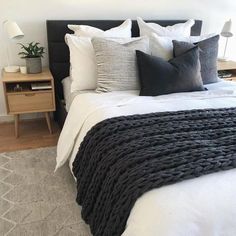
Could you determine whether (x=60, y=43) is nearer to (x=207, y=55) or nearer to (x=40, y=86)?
(x=40, y=86)

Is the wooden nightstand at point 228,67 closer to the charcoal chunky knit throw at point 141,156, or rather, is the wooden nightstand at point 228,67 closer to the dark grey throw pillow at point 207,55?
the dark grey throw pillow at point 207,55

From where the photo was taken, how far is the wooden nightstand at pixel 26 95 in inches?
99.3

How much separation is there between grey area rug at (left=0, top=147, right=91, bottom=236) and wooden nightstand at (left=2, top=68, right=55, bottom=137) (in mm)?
423

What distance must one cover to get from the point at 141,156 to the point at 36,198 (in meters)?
1.02

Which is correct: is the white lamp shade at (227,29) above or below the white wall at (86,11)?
below

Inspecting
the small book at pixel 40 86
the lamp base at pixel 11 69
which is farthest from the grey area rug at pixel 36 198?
the lamp base at pixel 11 69

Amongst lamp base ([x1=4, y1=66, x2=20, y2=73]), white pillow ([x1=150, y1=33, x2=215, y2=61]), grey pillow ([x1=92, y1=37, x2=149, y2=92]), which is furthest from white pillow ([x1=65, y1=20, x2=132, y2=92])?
lamp base ([x1=4, y1=66, x2=20, y2=73])

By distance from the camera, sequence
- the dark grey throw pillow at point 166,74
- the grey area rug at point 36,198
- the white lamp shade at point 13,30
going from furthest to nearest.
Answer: the white lamp shade at point 13,30 → the dark grey throw pillow at point 166,74 → the grey area rug at point 36,198

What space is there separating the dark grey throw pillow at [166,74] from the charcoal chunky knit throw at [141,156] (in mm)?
476

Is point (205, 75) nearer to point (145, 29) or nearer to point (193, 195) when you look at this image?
point (145, 29)

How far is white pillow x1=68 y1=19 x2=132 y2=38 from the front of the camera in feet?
8.18

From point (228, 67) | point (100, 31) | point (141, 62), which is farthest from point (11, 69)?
point (228, 67)

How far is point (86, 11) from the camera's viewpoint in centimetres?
285

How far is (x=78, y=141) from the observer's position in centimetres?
187
